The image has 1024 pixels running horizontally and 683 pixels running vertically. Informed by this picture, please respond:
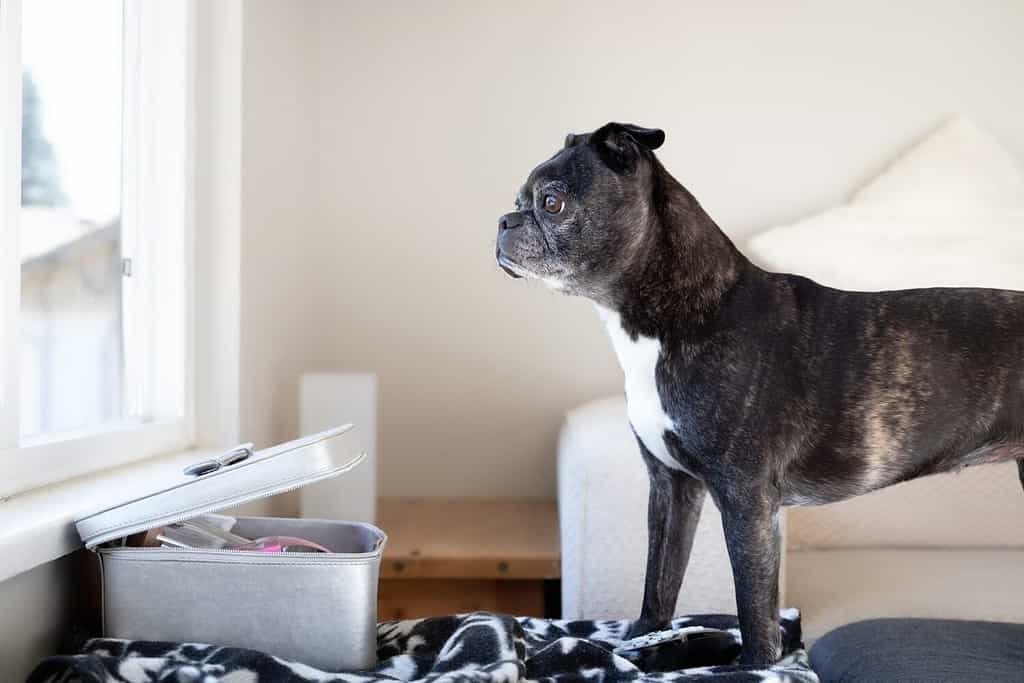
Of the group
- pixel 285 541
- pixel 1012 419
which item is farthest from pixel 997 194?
pixel 285 541

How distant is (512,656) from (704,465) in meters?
0.29

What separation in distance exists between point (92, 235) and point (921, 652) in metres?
1.31

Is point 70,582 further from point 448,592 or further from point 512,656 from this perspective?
point 448,592

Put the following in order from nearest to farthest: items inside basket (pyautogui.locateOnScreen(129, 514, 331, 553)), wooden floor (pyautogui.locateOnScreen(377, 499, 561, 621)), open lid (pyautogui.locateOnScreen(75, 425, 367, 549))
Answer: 1. open lid (pyautogui.locateOnScreen(75, 425, 367, 549))
2. items inside basket (pyautogui.locateOnScreen(129, 514, 331, 553))
3. wooden floor (pyautogui.locateOnScreen(377, 499, 561, 621))

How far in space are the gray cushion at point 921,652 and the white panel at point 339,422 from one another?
0.97 m

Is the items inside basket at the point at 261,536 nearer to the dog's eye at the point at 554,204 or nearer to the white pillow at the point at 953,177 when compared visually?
the dog's eye at the point at 554,204

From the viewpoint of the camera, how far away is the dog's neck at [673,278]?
962 millimetres

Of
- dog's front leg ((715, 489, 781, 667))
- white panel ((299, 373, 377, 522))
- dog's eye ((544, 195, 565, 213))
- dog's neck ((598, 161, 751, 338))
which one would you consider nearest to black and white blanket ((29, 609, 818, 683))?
dog's front leg ((715, 489, 781, 667))

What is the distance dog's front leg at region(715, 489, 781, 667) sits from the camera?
3.03 ft

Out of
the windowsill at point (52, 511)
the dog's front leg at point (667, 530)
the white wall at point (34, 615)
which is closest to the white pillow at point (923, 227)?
the dog's front leg at point (667, 530)

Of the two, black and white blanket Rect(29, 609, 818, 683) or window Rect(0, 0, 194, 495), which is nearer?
black and white blanket Rect(29, 609, 818, 683)

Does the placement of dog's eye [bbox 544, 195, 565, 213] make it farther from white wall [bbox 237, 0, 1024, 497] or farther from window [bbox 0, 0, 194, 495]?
white wall [bbox 237, 0, 1024, 497]

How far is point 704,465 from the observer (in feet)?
3.10

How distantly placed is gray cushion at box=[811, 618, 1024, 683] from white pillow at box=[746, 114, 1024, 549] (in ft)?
1.98
